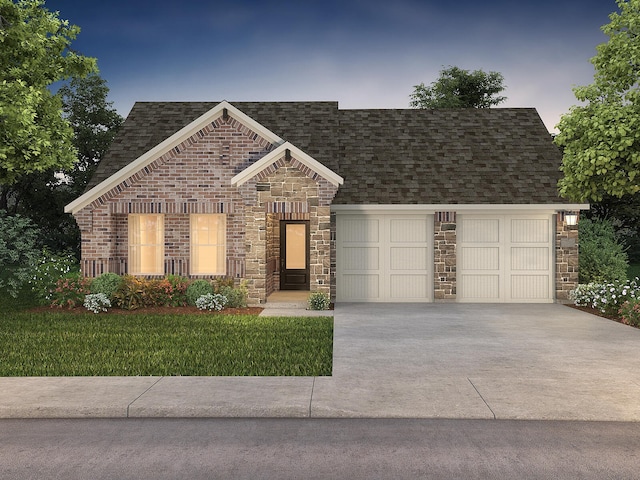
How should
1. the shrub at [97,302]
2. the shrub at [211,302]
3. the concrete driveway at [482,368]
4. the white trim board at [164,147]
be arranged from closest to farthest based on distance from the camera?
1. the concrete driveway at [482,368]
2. the shrub at [97,302]
3. the shrub at [211,302]
4. the white trim board at [164,147]

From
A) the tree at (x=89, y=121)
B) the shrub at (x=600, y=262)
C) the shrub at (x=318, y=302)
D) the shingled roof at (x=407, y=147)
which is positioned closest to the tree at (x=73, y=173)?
the tree at (x=89, y=121)

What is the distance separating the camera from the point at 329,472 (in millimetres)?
5129

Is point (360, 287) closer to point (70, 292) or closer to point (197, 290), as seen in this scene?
point (197, 290)

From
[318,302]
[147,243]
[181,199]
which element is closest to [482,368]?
[318,302]

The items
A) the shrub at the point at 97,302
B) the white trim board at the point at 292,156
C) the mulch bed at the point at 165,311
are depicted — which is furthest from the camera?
the white trim board at the point at 292,156

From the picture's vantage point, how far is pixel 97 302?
50.4ft

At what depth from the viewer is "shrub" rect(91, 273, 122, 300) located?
51.9 ft

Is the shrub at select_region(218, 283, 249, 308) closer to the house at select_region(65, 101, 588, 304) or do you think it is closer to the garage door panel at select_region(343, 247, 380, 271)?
the house at select_region(65, 101, 588, 304)

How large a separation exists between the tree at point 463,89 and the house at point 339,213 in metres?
16.8

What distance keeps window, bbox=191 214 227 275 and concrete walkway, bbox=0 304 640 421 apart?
7076 mm

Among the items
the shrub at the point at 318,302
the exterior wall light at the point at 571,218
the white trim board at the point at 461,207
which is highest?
the white trim board at the point at 461,207

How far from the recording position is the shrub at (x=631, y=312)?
13555 millimetres

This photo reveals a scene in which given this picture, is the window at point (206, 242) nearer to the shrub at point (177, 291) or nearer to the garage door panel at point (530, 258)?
the shrub at point (177, 291)

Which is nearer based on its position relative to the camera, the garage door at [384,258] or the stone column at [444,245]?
the stone column at [444,245]
